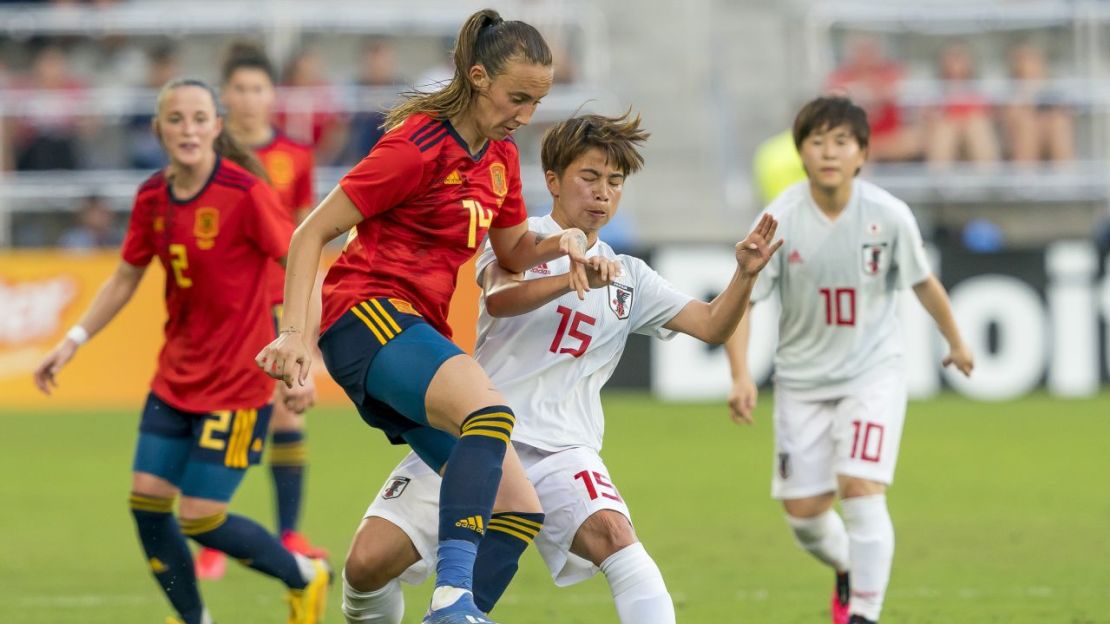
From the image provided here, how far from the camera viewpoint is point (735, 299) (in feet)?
17.2

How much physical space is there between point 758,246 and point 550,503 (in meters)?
1.03

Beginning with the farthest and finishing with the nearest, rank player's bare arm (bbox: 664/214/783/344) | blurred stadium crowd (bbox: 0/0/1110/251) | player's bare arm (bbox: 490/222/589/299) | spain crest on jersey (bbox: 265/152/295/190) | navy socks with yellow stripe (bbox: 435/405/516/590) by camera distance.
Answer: blurred stadium crowd (bbox: 0/0/1110/251)
spain crest on jersey (bbox: 265/152/295/190)
player's bare arm (bbox: 490/222/589/299)
player's bare arm (bbox: 664/214/783/344)
navy socks with yellow stripe (bbox: 435/405/516/590)

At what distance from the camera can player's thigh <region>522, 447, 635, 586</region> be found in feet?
16.9

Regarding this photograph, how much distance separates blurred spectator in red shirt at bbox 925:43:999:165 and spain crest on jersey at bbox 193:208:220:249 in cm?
1302

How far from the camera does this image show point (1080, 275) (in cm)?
1473

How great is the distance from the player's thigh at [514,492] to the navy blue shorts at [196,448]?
1533mm

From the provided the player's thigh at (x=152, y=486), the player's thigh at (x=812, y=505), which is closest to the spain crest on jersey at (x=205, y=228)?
the player's thigh at (x=152, y=486)

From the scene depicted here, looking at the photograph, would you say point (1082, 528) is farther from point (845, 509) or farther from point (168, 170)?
point (168, 170)

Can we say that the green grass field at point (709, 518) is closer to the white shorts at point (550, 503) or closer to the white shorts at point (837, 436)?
the white shorts at point (837, 436)

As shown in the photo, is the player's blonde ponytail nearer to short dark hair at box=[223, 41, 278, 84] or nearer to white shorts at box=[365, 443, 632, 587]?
white shorts at box=[365, 443, 632, 587]

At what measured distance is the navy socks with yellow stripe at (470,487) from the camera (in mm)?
4703

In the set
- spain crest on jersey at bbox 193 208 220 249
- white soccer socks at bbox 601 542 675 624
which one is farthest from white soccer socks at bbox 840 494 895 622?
spain crest on jersey at bbox 193 208 220 249

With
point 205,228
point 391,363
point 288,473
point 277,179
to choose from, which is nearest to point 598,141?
point 391,363

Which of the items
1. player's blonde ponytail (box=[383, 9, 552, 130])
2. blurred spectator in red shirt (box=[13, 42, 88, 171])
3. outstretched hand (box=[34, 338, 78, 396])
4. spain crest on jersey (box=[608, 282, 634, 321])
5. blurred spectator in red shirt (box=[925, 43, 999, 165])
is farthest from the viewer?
blurred spectator in red shirt (box=[925, 43, 999, 165])
